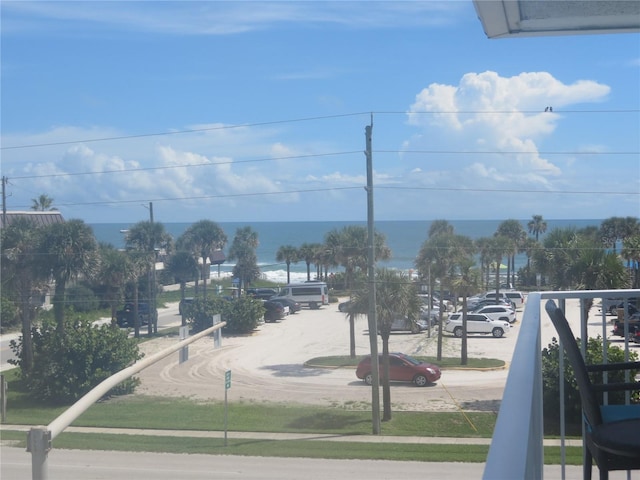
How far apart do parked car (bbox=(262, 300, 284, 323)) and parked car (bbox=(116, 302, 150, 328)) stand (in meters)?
5.97

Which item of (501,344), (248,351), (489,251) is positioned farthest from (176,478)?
(489,251)

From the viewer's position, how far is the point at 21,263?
2659cm

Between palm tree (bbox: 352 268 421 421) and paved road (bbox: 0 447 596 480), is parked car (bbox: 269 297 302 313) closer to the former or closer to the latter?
palm tree (bbox: 352 268 421 421)

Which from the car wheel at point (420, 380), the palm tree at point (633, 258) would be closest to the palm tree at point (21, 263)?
the car wheel at point (420, 380)

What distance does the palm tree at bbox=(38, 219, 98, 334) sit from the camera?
26.6 metres

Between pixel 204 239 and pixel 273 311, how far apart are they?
16.9 ft

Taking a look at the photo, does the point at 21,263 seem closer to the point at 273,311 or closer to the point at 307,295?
the point at 273,311

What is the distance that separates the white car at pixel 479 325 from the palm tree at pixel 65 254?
48.9 ft

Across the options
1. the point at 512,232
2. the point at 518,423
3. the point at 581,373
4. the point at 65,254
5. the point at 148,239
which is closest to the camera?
the point at 518,423

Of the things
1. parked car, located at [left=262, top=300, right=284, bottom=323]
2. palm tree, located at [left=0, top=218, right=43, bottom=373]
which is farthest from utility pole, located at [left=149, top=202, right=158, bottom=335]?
parked car, located at [left=262, top=300, right=284, bottom=323]

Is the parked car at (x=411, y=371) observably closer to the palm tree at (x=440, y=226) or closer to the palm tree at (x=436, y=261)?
the palm tree at (x=436, y=261)

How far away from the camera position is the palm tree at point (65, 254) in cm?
2659

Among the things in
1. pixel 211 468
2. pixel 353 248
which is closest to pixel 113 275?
pixel 353 248

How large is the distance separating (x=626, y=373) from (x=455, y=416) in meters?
15.9
